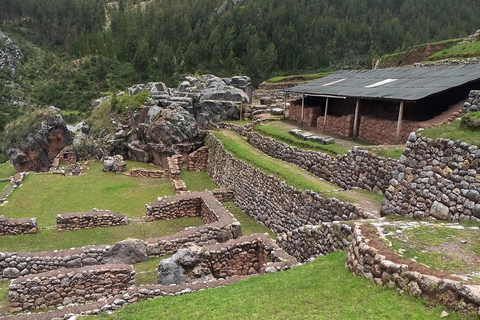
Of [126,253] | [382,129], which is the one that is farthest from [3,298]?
[382,129]

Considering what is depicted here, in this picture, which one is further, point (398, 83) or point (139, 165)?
point (139, 165)

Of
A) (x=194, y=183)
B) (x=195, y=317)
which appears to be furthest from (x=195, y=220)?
(x=195, y=317)

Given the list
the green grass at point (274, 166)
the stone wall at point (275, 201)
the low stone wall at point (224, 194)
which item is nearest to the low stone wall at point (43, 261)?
the stone wall at point (275, 201)

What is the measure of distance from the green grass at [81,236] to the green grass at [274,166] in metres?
5.12

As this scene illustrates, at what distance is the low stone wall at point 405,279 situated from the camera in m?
4.72

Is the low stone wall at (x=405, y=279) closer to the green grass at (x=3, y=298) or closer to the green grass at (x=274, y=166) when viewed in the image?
the green grass at (x=274, y=166)

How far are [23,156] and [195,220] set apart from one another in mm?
25698

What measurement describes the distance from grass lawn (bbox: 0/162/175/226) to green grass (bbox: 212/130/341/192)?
15.9 feet

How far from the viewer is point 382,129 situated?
16.9m

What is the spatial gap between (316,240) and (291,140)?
1032 cm

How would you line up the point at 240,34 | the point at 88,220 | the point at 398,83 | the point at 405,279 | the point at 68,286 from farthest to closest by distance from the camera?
1. the point at 240,34
2. the point at 398,83
3. the point at 88,220
4. the point at 68,286
5. the point at 405,279

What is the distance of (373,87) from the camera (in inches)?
709

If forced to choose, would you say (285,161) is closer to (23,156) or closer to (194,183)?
(194,183)

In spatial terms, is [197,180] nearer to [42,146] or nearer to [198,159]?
[198,159]
